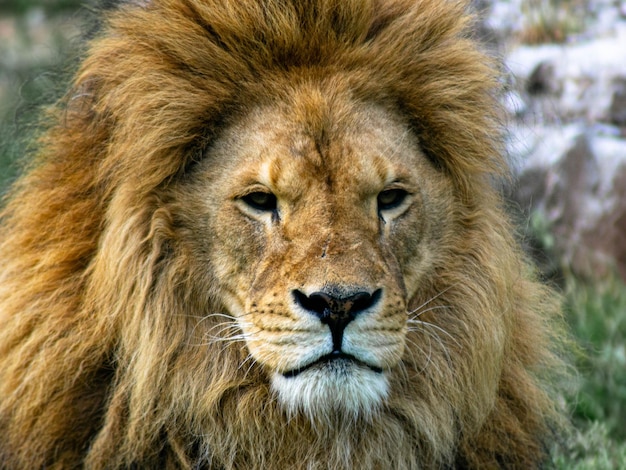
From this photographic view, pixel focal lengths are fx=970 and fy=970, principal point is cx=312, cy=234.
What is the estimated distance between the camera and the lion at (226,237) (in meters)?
3.10

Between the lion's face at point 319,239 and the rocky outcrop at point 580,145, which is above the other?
the lion's face at point 319,239

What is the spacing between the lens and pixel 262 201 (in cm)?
311

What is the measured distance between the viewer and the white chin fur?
2922 mm

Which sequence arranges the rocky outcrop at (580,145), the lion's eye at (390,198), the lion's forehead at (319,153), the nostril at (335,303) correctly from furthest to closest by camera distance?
the rocky outcrop at (580,145), the lion's eye at (390,198), the lion's forehead at (319,153), the nostril at (335,303)

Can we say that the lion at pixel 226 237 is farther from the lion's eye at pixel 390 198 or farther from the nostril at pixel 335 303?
the nostril at pixel 335 303

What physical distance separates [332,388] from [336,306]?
0.28 metres

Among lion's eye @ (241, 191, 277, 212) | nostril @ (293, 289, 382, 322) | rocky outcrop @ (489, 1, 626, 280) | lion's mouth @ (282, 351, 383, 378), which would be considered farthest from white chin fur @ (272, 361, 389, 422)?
rocky outcrop @ (489, 1, 626, 280)

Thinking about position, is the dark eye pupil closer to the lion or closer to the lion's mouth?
the lion

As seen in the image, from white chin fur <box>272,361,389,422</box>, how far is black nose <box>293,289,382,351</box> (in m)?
0.10

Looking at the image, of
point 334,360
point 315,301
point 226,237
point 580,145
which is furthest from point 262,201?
point 580,145

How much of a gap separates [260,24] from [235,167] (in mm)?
469

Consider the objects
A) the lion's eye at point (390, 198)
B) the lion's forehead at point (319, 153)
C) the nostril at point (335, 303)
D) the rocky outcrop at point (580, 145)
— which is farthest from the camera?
the rocky outcrop at point (580, 145)

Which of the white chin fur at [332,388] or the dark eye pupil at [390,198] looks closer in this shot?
the white chin fur at [332,388]

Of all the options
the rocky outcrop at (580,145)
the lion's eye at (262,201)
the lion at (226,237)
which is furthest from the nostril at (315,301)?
the rocky outcrop at (580,145)
